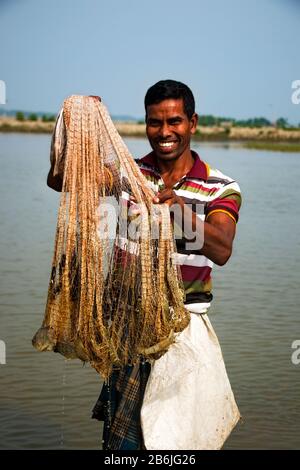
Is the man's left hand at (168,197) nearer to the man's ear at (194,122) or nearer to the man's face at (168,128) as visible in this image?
the man's face at (168,128)

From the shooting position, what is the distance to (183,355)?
3.24 meters

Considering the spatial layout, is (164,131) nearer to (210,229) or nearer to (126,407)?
(210,229)

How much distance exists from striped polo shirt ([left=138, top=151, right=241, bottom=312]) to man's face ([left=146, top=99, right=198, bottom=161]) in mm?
94

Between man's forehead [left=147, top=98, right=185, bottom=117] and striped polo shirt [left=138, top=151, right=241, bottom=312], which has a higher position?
man's forehead [left=147, top=98, right=185, bottom=117]

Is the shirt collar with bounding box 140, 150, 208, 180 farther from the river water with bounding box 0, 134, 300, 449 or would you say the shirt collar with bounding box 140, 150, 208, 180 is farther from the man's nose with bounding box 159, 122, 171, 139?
the river water with bounding box 0, 134, 300, 449

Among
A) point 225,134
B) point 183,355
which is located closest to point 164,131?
point 183,355

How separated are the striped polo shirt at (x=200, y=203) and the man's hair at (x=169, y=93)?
0.22 meters

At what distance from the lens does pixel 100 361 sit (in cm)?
318

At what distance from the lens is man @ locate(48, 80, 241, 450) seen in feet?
10.5

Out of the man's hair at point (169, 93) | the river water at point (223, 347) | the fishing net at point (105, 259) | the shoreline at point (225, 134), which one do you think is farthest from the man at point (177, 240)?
the shoreline at point (225, 134)

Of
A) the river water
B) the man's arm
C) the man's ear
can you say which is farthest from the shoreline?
the man's arm

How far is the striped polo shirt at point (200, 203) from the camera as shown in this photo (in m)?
3.21

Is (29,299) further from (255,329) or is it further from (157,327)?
(157,327)
